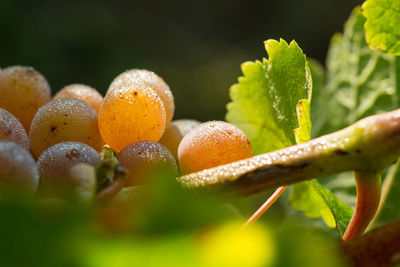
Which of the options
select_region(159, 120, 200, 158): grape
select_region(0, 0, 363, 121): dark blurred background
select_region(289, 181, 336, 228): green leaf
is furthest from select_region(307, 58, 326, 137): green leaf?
select_region(0, 0, 363, 121): dark blurred background

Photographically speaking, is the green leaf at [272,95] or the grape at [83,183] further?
the green leaf at [272,95]

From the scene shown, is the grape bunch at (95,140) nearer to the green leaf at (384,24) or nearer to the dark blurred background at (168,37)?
the green leaf at (384,24)

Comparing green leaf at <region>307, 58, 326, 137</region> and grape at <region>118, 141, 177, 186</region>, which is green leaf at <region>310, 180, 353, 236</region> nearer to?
grape at <region>118, 141, 177, 186</region>

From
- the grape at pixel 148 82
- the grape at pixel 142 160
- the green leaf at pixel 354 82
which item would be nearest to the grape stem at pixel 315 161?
the grape at pixel 142 160

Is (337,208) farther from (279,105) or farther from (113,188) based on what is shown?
(113,188)

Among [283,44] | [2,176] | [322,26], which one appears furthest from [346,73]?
[322,26]

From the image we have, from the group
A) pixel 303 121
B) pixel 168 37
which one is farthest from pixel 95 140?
pixel 168 37
